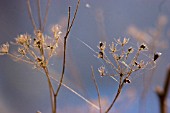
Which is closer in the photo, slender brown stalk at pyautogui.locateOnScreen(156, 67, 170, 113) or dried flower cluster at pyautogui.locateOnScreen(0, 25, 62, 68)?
slender brown stalk at pyautogui.locateOnScreen(156, 67, 170, 113)

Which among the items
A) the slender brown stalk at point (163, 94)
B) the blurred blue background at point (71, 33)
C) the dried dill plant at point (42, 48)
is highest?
the blurred blue background at point (71, 33)

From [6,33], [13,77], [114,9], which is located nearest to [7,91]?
[13,77]

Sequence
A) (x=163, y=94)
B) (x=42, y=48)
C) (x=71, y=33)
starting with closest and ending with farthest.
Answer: (x=163, y=94) < (x=42, y=48) < (x=71, y=33)

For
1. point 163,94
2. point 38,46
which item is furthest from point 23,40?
point 163,94

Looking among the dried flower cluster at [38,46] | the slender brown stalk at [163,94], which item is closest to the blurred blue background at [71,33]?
the dried flower cluster at [38,46]

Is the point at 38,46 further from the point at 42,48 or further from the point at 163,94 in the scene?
the point at 163,94

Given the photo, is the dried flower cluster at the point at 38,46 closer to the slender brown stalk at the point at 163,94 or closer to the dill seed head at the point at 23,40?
the dill seed head at the point at 23,40

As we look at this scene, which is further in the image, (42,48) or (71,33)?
(71,33)

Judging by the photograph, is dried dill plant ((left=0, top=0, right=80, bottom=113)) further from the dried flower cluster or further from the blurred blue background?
the blurred blue background

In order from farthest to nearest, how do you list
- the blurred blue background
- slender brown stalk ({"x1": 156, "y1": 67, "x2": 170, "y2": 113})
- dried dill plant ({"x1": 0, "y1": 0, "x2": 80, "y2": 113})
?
the blurred blue background < dried dill plant ({"x1": 0, "y1": 0, "x2": 80, "y2": 113}) < slender brown stalk ({"x1": 156, "y1": 67, "x2": 170, "y2": 113})

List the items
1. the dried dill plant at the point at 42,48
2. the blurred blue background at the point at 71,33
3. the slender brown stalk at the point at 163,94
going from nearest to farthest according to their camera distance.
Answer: the slender brown stalk at the point at 163,94 → the dried dill plant at the point at 42,48 → the blurred blue background at the point at 71,33

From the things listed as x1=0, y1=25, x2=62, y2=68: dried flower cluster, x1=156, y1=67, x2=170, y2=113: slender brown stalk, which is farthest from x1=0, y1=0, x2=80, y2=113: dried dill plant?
x1=156, y1=67, x2=170, y2=113: slender brown stalk
